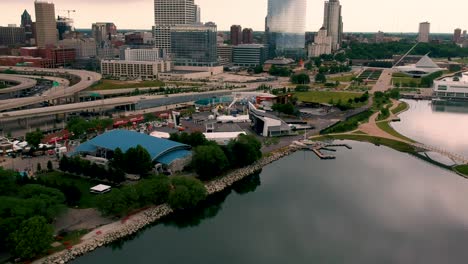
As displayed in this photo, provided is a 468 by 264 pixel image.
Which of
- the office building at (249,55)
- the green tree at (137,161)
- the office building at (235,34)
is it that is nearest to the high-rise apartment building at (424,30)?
the office building at (235,34)

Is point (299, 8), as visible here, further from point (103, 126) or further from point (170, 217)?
point (170, 217)

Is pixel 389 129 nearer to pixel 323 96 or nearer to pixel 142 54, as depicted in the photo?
pixel 323 96

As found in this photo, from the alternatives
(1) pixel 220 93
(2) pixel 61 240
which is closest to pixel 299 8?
(1) pixel 220 93

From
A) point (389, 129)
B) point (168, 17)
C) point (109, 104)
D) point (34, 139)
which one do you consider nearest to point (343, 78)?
point (389, 129)

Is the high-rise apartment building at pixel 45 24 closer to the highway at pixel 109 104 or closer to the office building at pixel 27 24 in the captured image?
the office building at pixel 27 24

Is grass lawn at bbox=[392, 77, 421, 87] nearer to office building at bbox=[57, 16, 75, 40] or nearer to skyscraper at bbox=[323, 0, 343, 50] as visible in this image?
skyscraper at bbox=[323, 0, 343, 50]

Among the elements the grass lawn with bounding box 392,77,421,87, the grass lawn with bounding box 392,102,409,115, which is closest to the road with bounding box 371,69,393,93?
the grass lawn with bounding box 392,77,421,87
